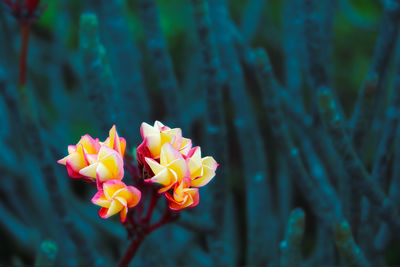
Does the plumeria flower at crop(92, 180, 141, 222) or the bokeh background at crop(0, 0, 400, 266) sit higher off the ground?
the bokeh background at crop(0, 0, 400, 266)

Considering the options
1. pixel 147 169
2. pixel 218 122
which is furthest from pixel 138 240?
pixel 218 122

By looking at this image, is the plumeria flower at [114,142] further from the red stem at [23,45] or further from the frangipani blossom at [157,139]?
the red stem at [23,45]

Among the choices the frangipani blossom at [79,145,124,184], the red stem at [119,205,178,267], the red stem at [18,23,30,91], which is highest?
the red stem at [18,23,30,91]

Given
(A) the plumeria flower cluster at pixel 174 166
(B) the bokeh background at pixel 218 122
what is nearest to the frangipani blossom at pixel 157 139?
(A) the plumeria flower cluster at pixel 174 166

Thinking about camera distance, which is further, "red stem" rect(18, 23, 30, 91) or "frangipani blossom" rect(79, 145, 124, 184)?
"red stem" rect(18, 23, 30, 91)

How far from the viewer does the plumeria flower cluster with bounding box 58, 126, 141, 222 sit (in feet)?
1.22

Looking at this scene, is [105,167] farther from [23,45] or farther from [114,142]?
[23,45]

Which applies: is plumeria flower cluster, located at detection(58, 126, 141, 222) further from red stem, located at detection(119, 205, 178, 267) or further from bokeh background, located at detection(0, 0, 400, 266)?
bokeh background, located at detection(0, 0, 400, 266)

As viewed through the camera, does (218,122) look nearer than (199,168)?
No

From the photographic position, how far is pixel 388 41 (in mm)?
729

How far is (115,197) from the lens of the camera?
374mm

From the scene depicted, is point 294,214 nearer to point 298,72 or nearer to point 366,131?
point 366,131

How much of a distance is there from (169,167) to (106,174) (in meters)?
0.05

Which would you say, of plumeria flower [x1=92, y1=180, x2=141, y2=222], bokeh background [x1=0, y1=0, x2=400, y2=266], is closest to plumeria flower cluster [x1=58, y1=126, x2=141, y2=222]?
plumeria flower [x1=92, y1=180, x2=141, y2=222]
